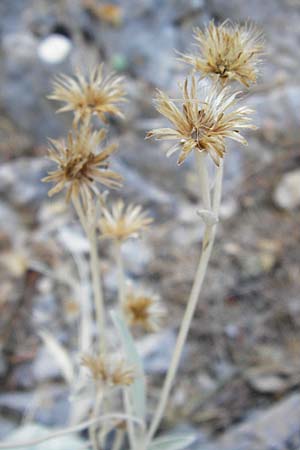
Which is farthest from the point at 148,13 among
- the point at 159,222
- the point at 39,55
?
the point at 159,222

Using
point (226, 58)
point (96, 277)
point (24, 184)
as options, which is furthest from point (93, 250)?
point (24, 184)

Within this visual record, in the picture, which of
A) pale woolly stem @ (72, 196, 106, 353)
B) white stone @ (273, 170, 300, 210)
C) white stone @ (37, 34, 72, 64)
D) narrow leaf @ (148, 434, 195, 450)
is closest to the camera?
pale woolly stem @ (72, 196, 106, 353)

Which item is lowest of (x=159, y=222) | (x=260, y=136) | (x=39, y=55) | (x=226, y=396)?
(x=226, y=396)

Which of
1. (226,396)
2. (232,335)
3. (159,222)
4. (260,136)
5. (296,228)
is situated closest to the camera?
(226,396)

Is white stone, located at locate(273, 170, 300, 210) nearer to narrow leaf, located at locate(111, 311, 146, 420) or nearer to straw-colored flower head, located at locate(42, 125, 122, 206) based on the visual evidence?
narrow leaf, located at locate(111, 311, 146, 420)

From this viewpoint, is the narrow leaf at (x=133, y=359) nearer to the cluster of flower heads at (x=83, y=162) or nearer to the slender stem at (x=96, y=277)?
the slender stem at (x=96, y=277)

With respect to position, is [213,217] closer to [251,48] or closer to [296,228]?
[251,48]

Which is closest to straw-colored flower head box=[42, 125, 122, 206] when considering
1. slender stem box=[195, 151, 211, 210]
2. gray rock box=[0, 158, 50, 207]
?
slender stem box=[195, 151, 211, 210]
